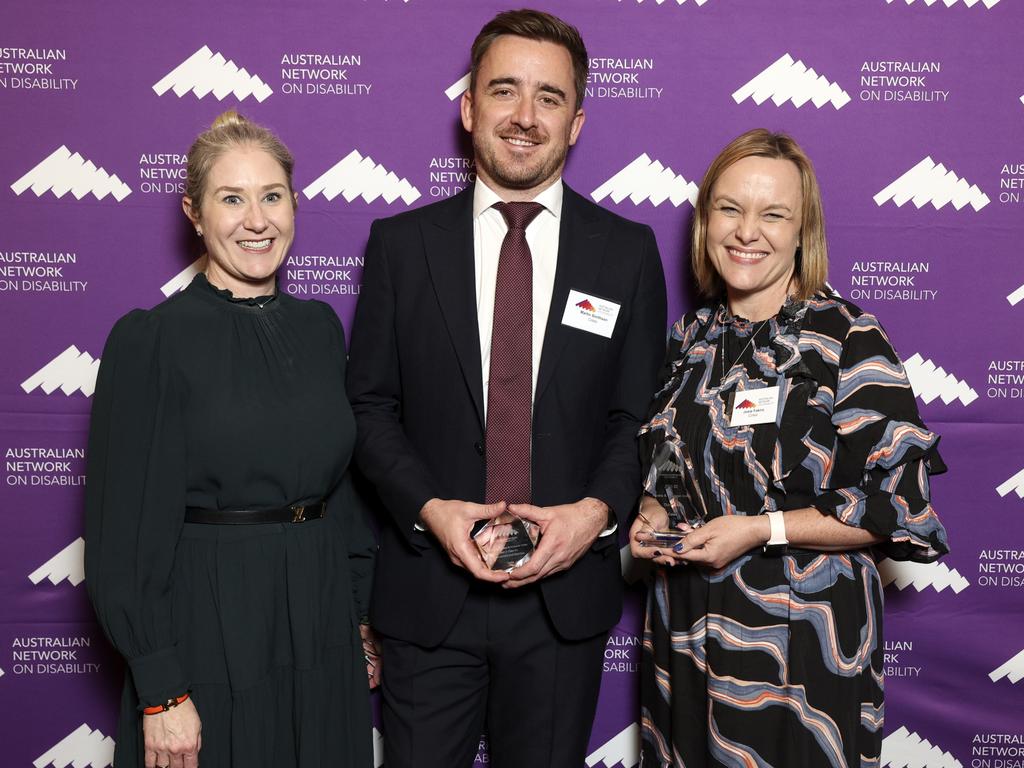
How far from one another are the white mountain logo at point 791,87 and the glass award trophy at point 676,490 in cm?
111

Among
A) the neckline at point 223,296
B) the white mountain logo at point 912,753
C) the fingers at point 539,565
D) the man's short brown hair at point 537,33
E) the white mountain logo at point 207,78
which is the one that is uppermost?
the white mountain logo at point 207,78

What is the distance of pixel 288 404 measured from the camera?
1.65 m

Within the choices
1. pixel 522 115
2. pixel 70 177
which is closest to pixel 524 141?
pixel 522 115

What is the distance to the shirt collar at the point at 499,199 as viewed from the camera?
1.90 meters

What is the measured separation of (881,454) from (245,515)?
1238mm

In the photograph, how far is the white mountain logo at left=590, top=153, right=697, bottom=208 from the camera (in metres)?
2.32

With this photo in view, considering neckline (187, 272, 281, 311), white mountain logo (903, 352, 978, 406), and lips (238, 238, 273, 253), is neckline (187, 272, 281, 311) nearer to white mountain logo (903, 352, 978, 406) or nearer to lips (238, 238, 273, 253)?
lips (238, 238, 273, 253)

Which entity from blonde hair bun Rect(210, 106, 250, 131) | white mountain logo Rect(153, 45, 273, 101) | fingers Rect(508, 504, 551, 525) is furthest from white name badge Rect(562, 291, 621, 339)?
white mountain logo Rect(153, 45, 273, 101)

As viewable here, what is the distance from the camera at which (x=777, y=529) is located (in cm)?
163

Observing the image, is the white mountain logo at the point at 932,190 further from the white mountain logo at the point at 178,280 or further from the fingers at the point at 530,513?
the white mountain logo at the point at 178,280

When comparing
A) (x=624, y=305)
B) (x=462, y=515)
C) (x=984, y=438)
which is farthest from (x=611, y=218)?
(x=984, y=438)

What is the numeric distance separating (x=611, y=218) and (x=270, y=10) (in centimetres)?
114

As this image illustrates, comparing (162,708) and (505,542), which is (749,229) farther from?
(162,708)

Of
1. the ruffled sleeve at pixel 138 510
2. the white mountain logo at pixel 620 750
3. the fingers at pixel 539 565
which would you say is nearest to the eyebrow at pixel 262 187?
the ruffled sleeve at pixel 138 510
